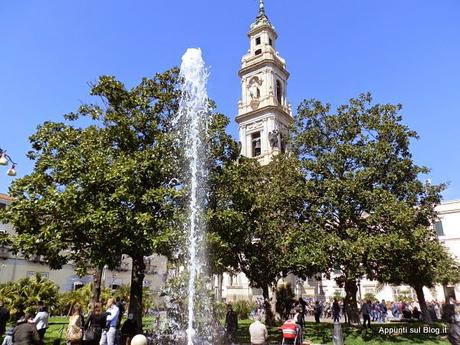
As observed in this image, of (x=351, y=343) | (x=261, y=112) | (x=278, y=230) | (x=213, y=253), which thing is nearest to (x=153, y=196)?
(x=213, y=253)

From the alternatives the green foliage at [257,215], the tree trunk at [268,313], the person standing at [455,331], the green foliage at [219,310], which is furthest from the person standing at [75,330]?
the tree trunk at [268,313]

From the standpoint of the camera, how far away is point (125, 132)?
600 inches

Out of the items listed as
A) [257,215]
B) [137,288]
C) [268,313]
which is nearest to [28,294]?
[137,288]

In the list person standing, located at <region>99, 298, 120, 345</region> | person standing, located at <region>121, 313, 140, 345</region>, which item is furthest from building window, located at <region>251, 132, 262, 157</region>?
person standing, located at <region>99, 298, 120, 345</region>

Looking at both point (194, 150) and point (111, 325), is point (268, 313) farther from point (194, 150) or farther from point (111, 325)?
point (111, 325)

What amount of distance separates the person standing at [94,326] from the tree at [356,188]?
937cm

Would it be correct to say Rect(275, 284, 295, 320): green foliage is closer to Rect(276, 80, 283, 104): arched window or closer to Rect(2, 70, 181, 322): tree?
Rect(2, 70, 181, 322): tree

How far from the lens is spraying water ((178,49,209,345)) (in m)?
14.1

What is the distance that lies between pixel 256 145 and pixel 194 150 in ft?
105

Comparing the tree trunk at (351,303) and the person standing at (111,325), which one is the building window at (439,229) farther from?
the person standing at (111,325)

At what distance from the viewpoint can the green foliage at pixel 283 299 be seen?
2760 centimetres

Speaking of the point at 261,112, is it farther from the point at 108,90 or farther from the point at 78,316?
the point at 78,316

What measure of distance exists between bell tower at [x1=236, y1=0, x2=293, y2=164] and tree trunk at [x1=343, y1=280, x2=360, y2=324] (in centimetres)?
2431

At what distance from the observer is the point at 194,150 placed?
15.7 m
